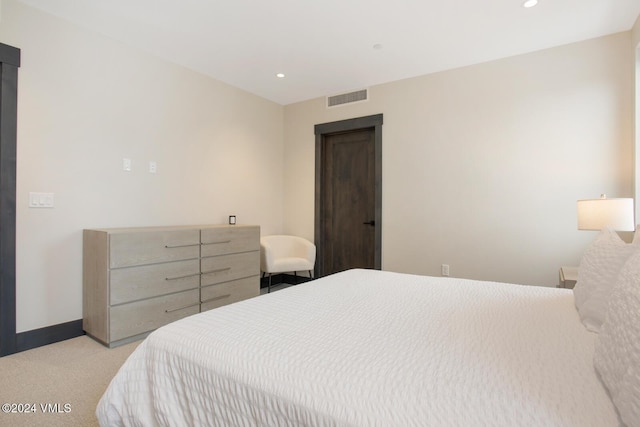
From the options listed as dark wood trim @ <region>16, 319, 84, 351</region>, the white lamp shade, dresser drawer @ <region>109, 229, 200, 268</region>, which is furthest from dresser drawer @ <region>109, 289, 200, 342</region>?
the white lamp shade

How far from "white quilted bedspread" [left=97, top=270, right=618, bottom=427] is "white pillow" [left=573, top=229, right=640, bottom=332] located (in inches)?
2.3

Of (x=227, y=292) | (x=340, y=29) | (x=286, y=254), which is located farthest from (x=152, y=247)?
(x=340, y=29)

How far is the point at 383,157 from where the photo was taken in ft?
12.6

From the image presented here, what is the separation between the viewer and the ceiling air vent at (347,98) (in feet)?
12.9

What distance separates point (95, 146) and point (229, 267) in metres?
1.55

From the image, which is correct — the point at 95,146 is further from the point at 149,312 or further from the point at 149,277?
the point at 149,312

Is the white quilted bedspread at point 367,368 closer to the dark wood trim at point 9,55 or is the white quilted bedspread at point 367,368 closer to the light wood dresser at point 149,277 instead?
the light wood dresser at point 149,277

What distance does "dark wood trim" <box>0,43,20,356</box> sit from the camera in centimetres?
221

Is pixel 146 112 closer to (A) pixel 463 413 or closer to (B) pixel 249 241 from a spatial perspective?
A: (B) pixel 249 241

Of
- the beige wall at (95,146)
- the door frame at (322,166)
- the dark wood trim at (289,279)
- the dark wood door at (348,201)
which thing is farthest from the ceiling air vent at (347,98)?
the dark wood trim at (289,279)

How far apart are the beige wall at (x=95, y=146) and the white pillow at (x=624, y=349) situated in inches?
125

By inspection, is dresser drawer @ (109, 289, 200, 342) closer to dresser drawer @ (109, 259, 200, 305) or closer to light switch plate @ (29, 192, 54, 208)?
dresser drawer @ (109, 259, 200, 305)

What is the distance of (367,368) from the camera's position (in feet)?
2.78

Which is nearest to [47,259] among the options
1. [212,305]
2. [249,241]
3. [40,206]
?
[40,206]
